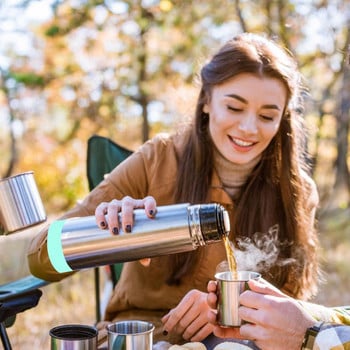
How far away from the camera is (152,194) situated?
7.72 ft

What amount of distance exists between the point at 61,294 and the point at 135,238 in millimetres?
3401

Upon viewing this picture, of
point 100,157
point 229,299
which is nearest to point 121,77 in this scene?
point 100,157

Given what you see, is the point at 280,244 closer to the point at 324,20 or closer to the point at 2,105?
the point at 324,20

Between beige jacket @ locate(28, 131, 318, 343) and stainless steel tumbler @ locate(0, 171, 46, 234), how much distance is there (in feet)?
1.47

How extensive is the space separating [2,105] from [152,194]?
5.80 m

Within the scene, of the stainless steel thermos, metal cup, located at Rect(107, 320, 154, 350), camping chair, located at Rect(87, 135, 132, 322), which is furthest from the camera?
camping chair, located at Rect(87, 135, 132, 322)

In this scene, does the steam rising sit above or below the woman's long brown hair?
below

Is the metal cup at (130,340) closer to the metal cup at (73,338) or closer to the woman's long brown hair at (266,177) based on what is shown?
the metal cup at (73,338)

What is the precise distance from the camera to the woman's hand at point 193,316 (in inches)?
75.7

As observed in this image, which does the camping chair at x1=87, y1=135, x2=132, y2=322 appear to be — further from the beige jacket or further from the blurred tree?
the blurred tree

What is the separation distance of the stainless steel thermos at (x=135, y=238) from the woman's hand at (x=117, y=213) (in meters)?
0.01

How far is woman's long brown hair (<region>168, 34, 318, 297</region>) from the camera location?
230cm

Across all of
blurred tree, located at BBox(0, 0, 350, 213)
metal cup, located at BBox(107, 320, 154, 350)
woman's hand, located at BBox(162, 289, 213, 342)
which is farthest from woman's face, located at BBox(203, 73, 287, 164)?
blurred tree, located at BBox(0, 0, 350, 213)

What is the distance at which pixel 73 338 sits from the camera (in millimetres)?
1518
